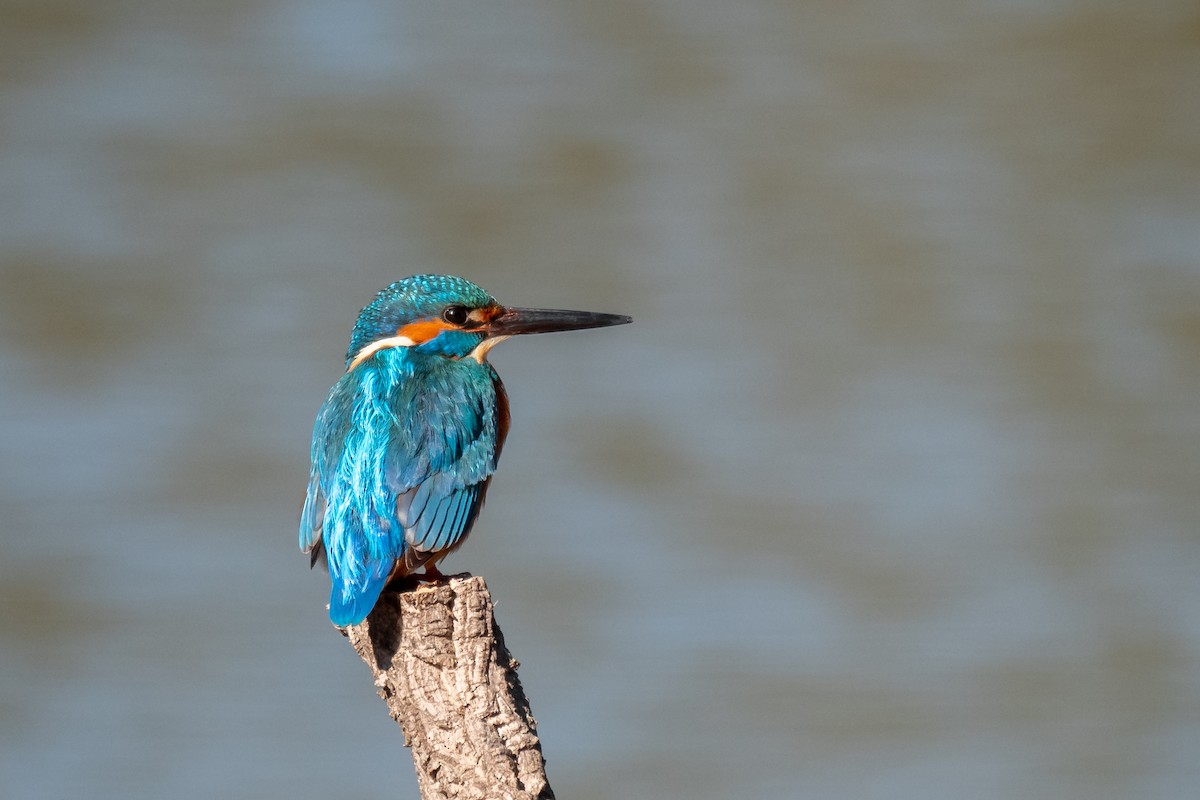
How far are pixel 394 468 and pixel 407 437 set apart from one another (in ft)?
0.21

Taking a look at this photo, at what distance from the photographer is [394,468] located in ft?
6.17

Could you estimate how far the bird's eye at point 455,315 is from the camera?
7.09ft

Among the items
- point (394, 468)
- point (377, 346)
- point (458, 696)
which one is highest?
point (377, 346)

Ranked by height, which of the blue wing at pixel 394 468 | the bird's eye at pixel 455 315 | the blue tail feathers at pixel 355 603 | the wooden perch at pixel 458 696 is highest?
the bird's eye at pixel 455 315

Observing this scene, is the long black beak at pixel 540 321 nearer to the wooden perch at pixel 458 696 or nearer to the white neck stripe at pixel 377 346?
the white neck stripe at pixel 377 346

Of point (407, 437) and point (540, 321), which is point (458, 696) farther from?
point (540, 321)

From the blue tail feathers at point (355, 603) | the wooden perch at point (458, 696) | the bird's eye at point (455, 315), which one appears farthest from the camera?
the bird's eye at point (455, 315)

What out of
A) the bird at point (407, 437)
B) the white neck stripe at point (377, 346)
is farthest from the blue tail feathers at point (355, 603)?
the white neck stripe at point (377, 346)

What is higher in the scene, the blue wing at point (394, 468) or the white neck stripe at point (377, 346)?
the white neck stripe at point (377, 346)

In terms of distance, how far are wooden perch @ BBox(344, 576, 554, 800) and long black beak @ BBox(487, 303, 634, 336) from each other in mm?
698

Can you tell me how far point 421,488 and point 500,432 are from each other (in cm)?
27

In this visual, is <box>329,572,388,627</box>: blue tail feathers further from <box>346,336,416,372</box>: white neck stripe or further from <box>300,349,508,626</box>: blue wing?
<box>346,336,416,372</box>: white neck stripe

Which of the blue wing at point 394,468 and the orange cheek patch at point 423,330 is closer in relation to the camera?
the blue wing at point 394,468

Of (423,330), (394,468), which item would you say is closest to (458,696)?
(394,468)
